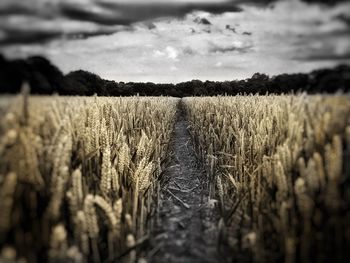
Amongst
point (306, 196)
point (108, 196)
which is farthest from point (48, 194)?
point (306, 196)

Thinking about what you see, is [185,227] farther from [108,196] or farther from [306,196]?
[306,196]

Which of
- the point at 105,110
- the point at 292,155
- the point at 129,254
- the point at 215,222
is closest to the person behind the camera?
the point at 129,254

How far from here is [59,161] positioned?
1.24 m

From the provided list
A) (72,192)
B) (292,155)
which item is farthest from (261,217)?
(72,192)

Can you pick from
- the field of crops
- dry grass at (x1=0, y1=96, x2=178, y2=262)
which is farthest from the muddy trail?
dry grass at (x1=0, y1=96, x2=178, y2=262)

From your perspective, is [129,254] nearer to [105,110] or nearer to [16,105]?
[16,105]

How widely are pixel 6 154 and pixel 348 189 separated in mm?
1190

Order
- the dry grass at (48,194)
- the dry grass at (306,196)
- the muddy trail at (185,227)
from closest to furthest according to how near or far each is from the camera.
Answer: the dry grass at (48,194) < the dry grass at (306,196) < the muddy trail at (185,227)

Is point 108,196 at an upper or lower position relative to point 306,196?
lower

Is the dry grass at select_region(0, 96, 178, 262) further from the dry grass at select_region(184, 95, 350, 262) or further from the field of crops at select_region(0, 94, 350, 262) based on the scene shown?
the dry grass at select_region(184, 95, 350, 262)

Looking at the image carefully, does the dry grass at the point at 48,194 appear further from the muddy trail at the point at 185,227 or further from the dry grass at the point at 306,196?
the dry grass at the point at 306,196

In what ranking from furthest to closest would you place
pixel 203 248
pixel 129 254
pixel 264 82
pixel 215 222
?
pixel 264 82, pixel 215 222, pixel 203 248, pixel 129 254

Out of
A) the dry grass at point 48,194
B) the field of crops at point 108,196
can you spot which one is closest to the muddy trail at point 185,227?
the field of crops at point 108,196

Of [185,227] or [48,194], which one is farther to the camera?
[185,227]
